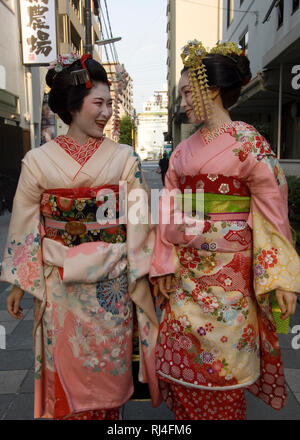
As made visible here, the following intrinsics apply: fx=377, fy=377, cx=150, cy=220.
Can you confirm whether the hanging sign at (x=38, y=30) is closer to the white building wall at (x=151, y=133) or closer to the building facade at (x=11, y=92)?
the building facade at (x=11, y=92)

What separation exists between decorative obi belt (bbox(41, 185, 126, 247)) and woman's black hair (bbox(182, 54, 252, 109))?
2.33 ft

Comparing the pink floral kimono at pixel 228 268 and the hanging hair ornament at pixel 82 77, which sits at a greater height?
the hanging hair ornament at pixel 82 77

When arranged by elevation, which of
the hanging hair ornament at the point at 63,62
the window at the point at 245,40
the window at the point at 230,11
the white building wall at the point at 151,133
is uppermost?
the white building wall at the point at 151,133

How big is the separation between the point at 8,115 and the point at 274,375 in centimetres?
1105

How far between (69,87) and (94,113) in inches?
6.8

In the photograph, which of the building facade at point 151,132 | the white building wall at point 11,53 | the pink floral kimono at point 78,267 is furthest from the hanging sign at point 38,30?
the building facade at point 151,132

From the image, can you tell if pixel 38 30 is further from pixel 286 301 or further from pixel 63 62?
pixel 286 301

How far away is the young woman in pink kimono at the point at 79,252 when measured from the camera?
181cm

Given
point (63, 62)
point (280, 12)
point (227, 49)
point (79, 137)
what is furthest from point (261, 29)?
point (79, 137)

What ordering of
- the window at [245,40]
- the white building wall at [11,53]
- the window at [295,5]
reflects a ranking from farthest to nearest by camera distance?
the window at [245,40], the white building wall at [11,53], the window at [295,5]

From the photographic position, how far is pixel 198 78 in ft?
5.96

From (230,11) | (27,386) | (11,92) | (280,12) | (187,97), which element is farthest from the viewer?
(230,11)

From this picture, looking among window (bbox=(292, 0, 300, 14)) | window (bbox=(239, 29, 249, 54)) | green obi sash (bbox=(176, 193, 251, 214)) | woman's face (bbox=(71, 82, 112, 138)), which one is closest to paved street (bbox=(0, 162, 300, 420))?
green obi sash (bbox=(176, 193, 251, 214))
